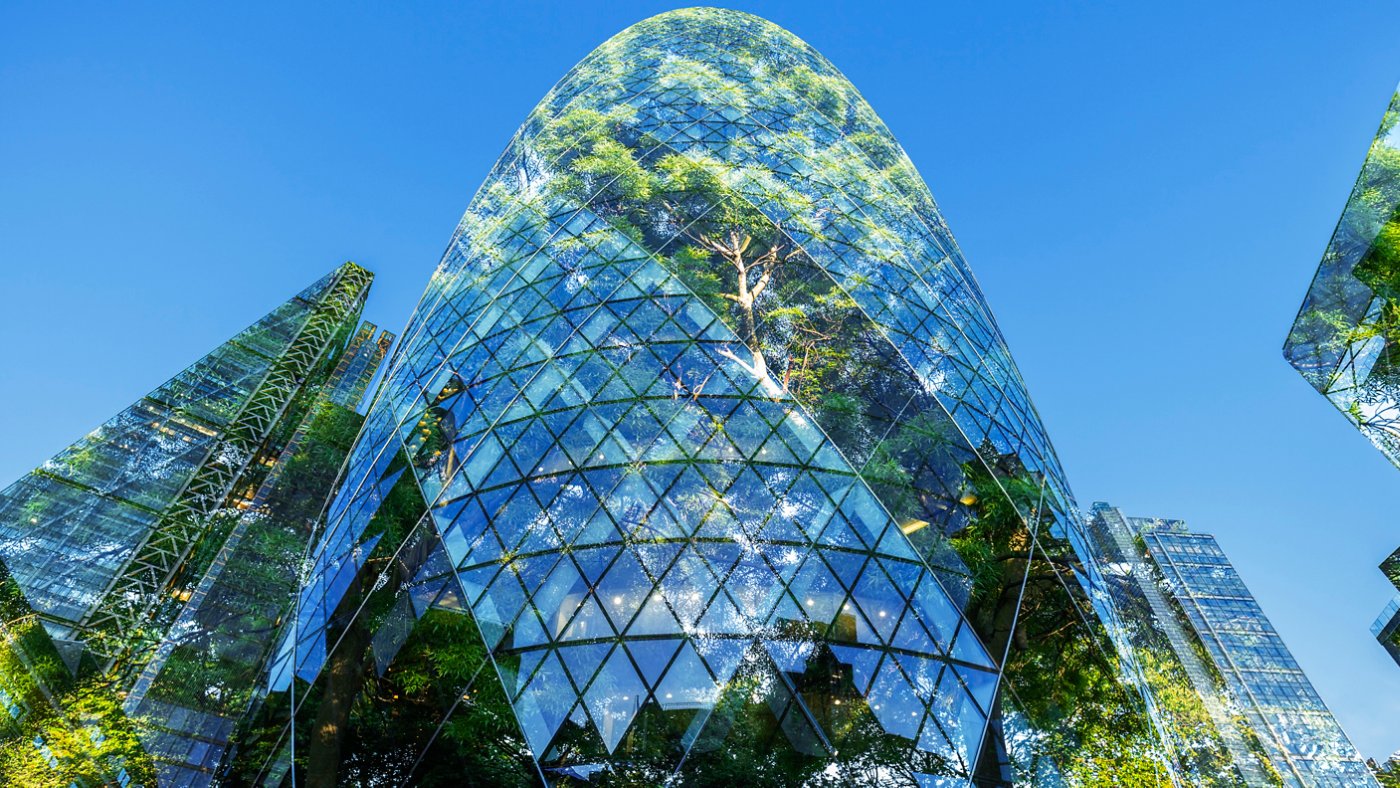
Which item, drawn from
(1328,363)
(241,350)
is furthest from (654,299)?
(241,350)

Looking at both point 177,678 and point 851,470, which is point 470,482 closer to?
point 851,470

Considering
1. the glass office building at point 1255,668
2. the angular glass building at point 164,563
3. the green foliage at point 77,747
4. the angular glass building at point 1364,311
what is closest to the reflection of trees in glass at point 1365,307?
the angular glass building at point 1364,311

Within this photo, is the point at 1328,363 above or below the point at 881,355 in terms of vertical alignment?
below

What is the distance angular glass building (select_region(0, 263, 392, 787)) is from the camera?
1645 cm

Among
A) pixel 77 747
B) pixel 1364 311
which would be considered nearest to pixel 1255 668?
pixel 1364 311

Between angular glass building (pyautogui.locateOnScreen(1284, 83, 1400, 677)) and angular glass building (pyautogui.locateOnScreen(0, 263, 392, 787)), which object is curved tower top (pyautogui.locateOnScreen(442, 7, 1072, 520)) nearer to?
angular glass building (pyautogui.locateOnScreen(1284, 83, 1400, 677))

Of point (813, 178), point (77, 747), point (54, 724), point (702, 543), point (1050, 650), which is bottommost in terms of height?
point (77, 747)

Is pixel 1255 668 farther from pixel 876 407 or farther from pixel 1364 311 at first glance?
pixel 876 407

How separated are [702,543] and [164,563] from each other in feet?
79.1

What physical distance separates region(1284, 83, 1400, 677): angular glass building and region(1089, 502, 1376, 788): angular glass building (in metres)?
51.8

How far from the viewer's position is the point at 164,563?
2609 centimetres

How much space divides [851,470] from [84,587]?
87.7ft

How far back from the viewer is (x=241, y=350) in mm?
37188

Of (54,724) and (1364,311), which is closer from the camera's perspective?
(1364,311)
